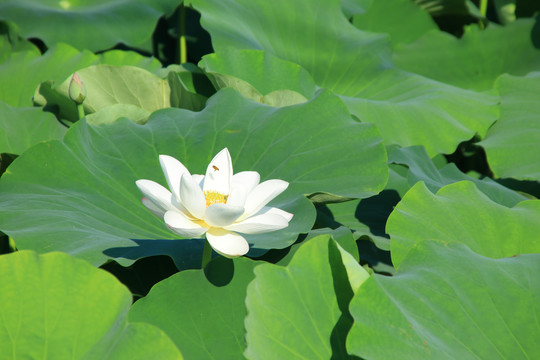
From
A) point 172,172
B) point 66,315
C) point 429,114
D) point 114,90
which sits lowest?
point 429,114

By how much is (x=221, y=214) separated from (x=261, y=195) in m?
0.12

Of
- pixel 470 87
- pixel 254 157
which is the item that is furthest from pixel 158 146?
pixel 470 87

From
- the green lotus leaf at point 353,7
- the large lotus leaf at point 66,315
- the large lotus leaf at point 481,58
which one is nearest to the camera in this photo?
the large lotus leaf at point 66,315

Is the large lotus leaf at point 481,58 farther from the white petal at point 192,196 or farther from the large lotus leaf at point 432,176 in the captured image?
the white petal at point 192,196

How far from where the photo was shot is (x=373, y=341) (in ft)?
2.79

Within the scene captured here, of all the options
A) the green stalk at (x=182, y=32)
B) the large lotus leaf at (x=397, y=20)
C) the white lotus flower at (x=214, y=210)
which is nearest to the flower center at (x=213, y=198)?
the white lotus flower at (x=214, y=210)

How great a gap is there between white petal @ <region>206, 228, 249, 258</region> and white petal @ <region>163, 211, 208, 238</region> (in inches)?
0.9

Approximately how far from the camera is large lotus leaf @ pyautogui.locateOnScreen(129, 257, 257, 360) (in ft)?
3.14

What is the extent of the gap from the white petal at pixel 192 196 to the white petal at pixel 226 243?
0.12 ft

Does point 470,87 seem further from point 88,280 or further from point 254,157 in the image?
point 88,280

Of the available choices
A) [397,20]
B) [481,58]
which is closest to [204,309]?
[481,58]

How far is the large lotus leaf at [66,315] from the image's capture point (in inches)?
32.1

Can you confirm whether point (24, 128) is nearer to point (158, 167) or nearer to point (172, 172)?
point (158, 167)

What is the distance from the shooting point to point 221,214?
865 millimetres
